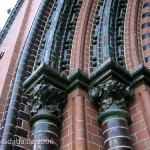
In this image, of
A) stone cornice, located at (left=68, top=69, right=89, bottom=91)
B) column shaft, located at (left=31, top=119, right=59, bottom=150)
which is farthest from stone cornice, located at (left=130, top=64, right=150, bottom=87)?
column shaft, located at (left=31, top=119, right=59, bottom=150)

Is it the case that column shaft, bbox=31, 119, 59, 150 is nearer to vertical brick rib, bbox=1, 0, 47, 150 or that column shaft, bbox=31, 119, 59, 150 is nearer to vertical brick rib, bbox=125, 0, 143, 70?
vertical brick rib, bbox=1, 0, 47, 150

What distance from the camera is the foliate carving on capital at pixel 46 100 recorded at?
3.19 meters

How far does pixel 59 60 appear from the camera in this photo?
3.87 metres

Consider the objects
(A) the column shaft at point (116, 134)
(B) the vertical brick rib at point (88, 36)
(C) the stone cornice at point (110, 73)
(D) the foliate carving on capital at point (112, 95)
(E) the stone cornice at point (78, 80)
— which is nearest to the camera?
(A) the column shaft at point (116, 134)

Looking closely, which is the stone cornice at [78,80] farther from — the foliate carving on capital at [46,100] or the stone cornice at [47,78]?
the foliate carving on capital at [46,100]

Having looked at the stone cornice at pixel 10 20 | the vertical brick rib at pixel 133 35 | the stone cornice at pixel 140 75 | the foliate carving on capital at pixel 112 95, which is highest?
the stone cornice at pixel 10 20

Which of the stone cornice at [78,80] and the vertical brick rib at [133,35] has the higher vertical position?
the vertical brick rib at [133,35]

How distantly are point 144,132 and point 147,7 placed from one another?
2400 millimetres

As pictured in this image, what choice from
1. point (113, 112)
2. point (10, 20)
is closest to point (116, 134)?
point (113, 112)

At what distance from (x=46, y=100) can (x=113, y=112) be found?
73cm

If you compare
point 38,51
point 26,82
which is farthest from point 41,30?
point 26,82

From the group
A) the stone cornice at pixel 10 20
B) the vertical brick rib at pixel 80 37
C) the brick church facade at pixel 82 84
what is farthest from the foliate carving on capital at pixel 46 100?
the stone cornice at pixel 10 20

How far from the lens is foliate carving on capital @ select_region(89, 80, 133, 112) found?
123 inches

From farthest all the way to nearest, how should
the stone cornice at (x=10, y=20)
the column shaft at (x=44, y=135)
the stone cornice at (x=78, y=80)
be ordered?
1. the stone cornice at (x=10, y=20)
2. the stone cornice at (x=78, y=80)
3. the column shaft at (x=44, y=135)
